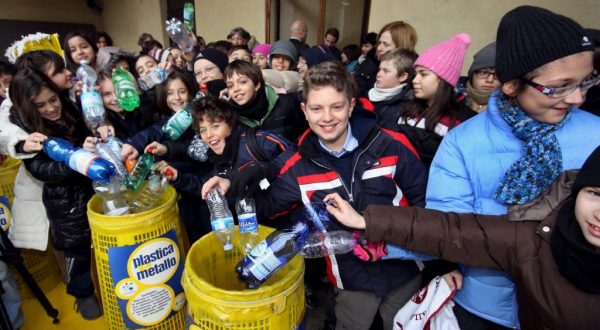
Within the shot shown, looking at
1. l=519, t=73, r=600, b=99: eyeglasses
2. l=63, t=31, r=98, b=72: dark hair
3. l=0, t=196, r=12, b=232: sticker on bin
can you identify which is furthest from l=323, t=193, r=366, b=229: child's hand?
l=63, t=31, r=98, b=72: dark hair

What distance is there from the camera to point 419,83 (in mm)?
2072

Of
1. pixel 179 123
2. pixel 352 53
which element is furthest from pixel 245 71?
pixel 352 53

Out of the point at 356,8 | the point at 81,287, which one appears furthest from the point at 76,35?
the point at 356,8

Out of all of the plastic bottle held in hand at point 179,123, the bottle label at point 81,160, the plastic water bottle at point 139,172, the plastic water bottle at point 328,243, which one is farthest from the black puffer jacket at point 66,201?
the plastic water bottle at point 328,243

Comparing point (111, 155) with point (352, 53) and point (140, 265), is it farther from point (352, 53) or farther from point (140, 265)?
point (352, 53)

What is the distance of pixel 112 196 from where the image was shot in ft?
6.20

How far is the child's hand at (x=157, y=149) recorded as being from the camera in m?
2.22

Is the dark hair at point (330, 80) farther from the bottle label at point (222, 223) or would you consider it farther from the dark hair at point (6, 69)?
the dark hair at point (6, 69)

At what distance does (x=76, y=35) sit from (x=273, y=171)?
10.9 ft

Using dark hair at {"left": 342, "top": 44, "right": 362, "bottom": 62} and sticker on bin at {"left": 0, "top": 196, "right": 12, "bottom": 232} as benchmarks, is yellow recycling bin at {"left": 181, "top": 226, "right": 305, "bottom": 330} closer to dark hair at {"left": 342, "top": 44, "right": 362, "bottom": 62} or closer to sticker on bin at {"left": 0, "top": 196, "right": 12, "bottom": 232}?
sticker on bin at {"left": 0, "top": 196, "right": 12, "bottom": 232}

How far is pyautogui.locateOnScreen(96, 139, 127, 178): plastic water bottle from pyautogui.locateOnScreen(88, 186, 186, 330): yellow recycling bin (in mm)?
220

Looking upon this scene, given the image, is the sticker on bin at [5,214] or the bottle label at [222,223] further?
the sticker on bin at [5,214]

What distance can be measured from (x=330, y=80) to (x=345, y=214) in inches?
29.2

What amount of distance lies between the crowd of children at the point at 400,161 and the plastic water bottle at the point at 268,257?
10.4 inches
